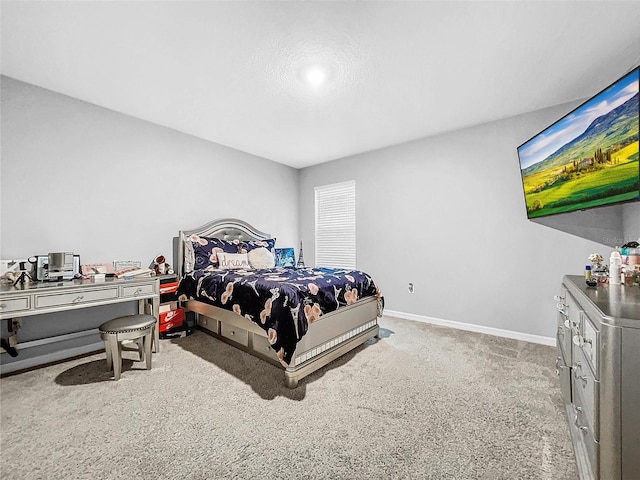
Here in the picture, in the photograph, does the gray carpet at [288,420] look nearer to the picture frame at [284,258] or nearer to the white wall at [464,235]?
the white wall at [464,235]

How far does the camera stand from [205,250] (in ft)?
12.2

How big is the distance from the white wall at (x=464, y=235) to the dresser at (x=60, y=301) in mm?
3189

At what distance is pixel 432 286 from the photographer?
393 cm

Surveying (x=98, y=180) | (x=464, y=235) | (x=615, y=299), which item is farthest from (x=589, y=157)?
(x=98, y=180)

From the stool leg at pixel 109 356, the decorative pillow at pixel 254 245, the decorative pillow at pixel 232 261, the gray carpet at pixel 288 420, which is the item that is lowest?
the gray carpet at pixel 288 420

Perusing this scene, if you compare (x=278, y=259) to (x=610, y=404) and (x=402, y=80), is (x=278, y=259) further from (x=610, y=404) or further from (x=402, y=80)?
(x=610, y=404)

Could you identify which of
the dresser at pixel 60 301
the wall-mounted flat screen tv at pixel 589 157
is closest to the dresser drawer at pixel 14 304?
the dresser at pixel 60 301

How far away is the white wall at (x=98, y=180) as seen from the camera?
262 centimetres

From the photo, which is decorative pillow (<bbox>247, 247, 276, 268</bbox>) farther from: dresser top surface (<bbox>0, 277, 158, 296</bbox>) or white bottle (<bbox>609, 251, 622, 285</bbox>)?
white bottle (<bbox>609, 251, 622, 285</bbox>)

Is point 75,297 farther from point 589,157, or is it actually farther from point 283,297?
point 589,157

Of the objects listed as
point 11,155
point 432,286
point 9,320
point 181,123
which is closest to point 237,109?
point 181,123

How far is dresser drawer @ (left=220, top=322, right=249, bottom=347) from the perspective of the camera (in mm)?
2855

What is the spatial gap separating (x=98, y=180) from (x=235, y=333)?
91.1 inches

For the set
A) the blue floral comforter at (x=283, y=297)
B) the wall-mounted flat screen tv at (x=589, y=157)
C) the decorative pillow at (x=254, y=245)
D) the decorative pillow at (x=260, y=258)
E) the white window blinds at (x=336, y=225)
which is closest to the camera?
the wall-mounted flat screen tv at (x=589, y=157)
